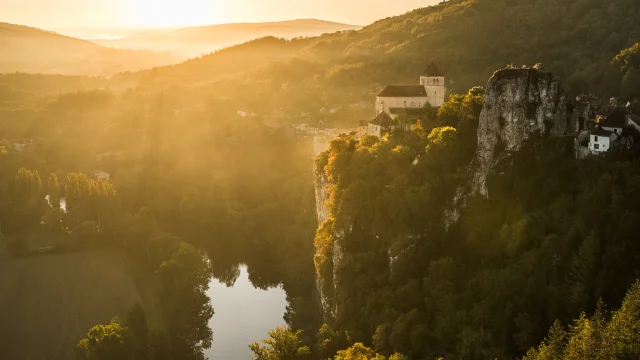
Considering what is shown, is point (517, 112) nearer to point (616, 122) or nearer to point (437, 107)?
point (616, 122)

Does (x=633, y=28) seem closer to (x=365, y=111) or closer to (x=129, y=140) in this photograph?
(x=365, y=111)

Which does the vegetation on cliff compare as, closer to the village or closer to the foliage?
the foliage

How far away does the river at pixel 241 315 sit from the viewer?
44.9m

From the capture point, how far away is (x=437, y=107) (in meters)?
53.5

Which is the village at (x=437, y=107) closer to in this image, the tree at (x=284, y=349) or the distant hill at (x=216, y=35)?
the tree at (x=284, y=349)

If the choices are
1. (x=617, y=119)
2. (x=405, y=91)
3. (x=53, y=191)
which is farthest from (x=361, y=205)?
(x=53, y=191)

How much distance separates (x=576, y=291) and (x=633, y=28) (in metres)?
79.4

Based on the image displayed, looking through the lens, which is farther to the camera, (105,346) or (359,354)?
(105,346)

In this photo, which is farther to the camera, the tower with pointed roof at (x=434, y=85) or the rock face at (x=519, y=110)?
the tower with pointed roof at (x=434, y=85)

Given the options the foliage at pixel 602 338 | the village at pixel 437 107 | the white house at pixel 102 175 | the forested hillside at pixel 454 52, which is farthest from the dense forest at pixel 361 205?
the village at pixel 437 107

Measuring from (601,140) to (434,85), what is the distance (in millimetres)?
20657

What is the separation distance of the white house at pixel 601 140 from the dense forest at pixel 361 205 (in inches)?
25.8

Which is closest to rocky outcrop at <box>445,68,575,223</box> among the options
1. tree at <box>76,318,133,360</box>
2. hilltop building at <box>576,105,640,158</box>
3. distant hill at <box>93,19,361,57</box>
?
hilltop building at <box>576,105,640,158</box>

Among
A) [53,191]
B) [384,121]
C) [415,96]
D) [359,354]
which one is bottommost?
[359,354]
